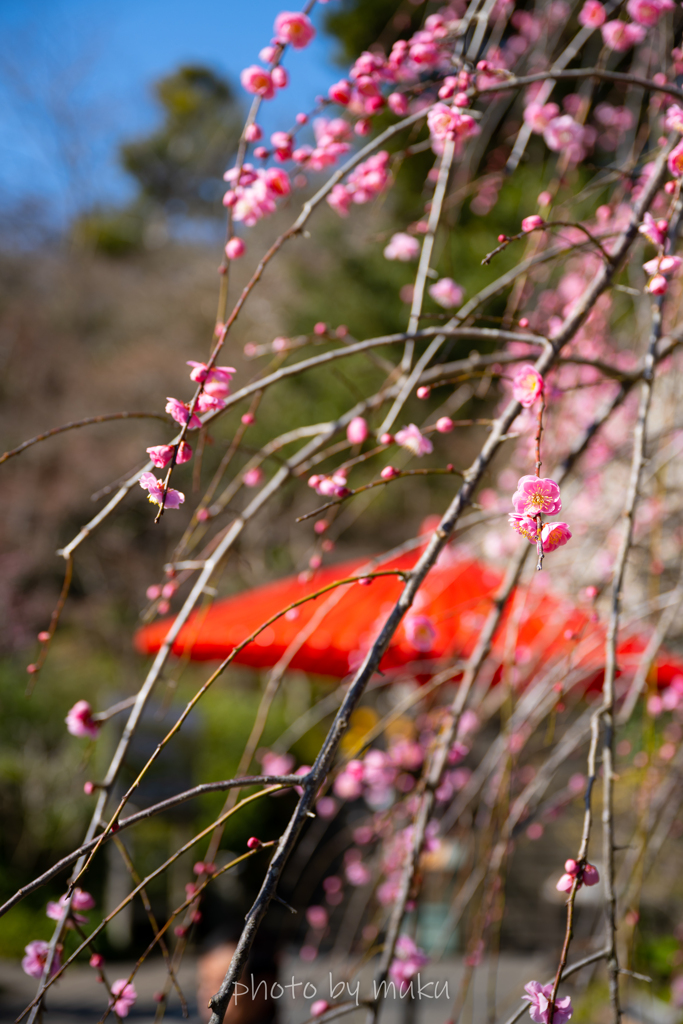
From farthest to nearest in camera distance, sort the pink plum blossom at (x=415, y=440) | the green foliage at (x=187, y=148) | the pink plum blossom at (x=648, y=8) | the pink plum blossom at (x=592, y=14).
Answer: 1. the green foliage at (x=187, y=148)
2. the pink plum blossom at (x=592, y=14)
3. the pink plum blossom at (x=648, y=8)
4. the pink plum blossom at (x=415, y=440)

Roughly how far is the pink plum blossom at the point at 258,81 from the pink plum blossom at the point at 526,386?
0.68 metres

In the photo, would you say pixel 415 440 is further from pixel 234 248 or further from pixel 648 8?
pixel 648 8

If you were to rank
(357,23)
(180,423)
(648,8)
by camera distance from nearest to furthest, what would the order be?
(180,423) < (648,8) < (357,23)

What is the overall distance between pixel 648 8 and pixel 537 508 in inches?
54.2

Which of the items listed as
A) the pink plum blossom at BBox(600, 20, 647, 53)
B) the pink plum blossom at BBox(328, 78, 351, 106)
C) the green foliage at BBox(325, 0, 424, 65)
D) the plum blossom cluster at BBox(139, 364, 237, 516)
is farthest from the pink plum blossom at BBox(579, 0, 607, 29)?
the green foliage at BBox(325, 0, 424, 65)

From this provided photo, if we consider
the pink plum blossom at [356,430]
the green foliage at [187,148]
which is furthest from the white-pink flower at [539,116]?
the green foliage at [187,148]

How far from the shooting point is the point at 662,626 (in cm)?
130

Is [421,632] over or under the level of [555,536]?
over

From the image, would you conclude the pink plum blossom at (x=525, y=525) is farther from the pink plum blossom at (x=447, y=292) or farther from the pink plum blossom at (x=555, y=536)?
the pink plum blossom at (x=447, y=292)

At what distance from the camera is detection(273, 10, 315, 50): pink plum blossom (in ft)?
3.89

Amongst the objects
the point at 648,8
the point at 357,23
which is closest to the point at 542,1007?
the point at 648,8

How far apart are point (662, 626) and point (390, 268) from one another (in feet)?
25.4

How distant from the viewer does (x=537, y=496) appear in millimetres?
678

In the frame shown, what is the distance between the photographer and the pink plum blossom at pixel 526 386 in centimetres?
85
